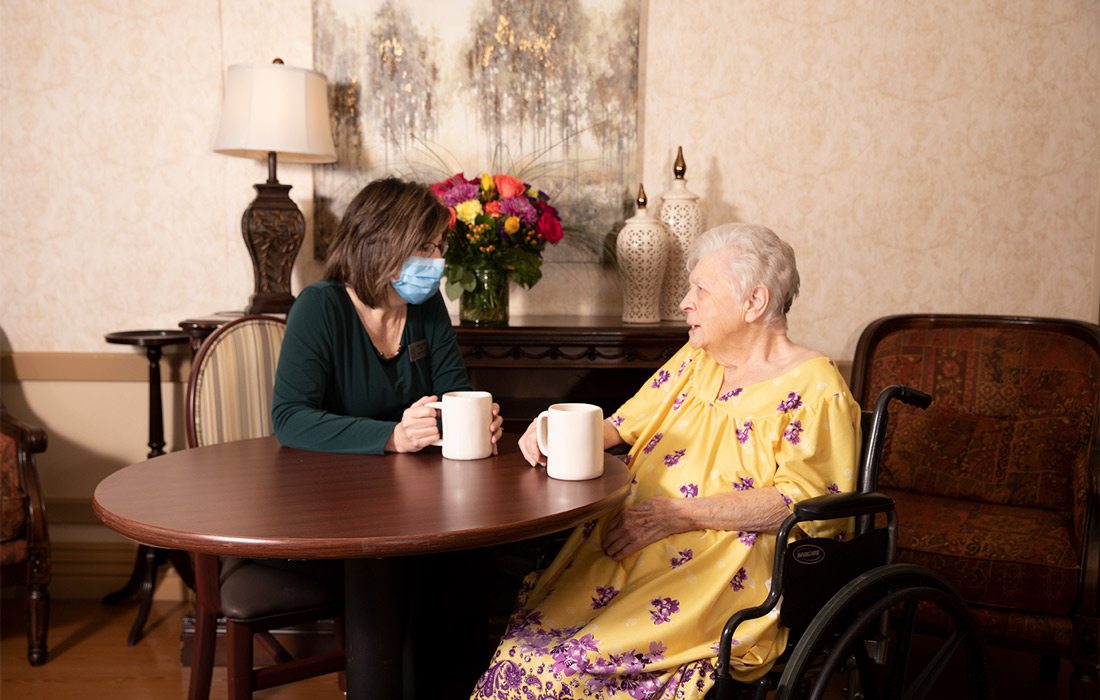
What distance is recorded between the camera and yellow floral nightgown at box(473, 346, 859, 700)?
5.01ft

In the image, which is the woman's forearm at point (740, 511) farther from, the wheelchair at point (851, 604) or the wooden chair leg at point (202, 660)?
the wooden chair leg at point (202, 660)

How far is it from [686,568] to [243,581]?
35.6 inches

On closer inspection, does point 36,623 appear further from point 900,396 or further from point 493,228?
point 900,396

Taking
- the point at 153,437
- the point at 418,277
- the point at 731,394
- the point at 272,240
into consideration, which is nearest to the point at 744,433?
the point at 731,394

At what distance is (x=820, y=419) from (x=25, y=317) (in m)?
2.68

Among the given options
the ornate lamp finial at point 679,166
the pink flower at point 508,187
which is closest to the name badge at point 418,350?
the pink flower at point 508,187

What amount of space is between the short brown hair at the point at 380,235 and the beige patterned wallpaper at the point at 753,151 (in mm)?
1126

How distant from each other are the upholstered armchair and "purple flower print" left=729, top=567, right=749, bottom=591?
204cm

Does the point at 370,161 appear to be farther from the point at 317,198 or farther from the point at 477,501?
the point at 477,501

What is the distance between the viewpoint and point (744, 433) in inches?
67.9

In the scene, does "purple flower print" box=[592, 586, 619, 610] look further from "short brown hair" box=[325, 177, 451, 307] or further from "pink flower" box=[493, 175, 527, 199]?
"pink flower" box=[493, 175, 527, 199]

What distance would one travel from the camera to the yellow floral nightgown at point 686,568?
153 cm

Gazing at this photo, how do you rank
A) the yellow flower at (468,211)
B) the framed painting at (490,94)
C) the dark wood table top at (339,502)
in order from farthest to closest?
the framed painting at (490,94) < the yellow flower at (468,211) < the dark wood table top at (339,502)

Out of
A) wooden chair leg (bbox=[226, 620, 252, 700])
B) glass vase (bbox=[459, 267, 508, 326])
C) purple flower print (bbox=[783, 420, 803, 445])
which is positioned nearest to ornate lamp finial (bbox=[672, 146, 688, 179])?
glass vase (bbox=[459, 267, 508, 326])
